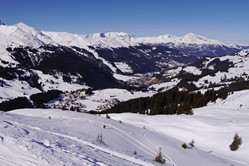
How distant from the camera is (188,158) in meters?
18.8

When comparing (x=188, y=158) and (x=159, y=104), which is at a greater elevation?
(x=159, y=104)

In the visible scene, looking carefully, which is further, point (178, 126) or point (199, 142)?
point (178, 126)

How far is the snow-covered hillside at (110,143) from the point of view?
39.9 ft

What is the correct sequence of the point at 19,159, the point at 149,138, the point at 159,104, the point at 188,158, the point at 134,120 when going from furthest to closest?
the point at 159,104 → the point at 134,120 → the point at 149,138 → the point at 188,158 → the point at 19,159

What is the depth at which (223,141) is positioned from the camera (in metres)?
25.5

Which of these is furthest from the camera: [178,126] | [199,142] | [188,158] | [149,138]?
[178,126]

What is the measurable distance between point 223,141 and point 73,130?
40.6 feet

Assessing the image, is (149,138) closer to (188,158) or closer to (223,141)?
(188,158)

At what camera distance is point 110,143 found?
17.5m

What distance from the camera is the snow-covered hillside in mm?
12156

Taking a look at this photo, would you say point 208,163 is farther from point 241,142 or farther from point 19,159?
point 19,159

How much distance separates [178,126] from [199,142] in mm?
3970

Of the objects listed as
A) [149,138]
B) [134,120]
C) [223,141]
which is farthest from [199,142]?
[134,120]

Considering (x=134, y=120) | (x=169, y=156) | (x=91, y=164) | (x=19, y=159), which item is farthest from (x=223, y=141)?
(x=19, y=159)
